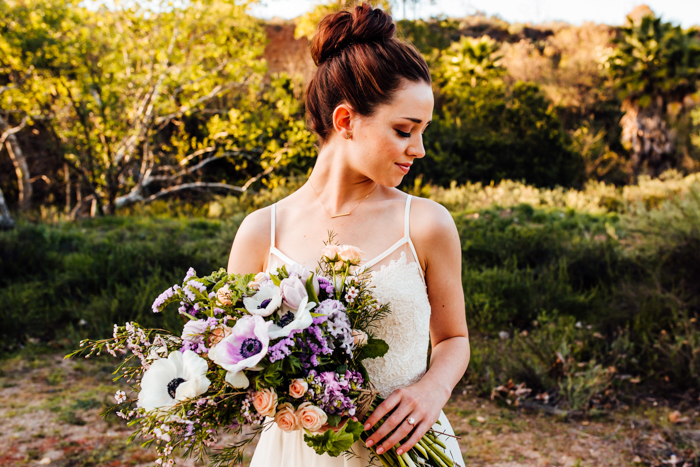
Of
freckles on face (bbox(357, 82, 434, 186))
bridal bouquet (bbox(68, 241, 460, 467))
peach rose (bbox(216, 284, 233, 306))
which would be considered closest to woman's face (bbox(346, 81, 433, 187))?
freckles on face (bbox(357, 82, 434, 186))

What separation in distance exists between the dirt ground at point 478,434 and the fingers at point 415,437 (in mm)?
2592

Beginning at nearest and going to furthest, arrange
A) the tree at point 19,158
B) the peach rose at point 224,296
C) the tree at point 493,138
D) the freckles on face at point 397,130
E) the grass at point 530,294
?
the peach rose at point 224,296 → the freckles on face at point 397,130 → the grass at point 530,294 → the tree at point 19,158 → the tree at point 493,138

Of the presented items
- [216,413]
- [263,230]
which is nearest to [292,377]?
[216,413]

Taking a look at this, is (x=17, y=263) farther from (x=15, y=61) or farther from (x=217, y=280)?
(x=217, y=280)

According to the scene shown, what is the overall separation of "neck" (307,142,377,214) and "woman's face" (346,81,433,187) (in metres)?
0.16

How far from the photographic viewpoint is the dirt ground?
362 centimetres

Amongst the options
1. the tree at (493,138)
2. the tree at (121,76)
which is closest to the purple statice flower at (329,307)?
the tree at (121,76)

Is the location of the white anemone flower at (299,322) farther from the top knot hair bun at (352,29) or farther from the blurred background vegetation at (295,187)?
the blurred background vegetation at (295,187)

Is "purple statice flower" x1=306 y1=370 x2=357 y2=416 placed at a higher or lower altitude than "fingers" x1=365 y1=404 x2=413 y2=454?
higher

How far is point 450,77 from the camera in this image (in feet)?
65.1

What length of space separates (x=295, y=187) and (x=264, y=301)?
33.5ft

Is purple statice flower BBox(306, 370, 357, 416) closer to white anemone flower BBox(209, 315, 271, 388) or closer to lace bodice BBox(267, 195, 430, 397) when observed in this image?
white anemone flower BBox(209, 315, 271, 388)

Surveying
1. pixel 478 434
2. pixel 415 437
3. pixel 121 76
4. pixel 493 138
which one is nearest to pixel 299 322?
pixel 415 437

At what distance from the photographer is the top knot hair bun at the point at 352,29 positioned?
5.30 feet
